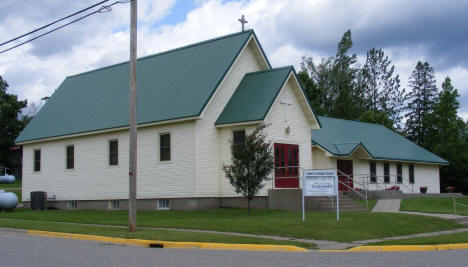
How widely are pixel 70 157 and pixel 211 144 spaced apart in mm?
10775

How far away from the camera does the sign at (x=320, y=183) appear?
2005 cm

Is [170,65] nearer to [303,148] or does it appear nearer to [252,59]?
[252,59]

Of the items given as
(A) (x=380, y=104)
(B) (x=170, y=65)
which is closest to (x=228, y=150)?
(B) (x=170, y=65)

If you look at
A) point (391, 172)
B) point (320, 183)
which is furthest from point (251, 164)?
point (391, 172)

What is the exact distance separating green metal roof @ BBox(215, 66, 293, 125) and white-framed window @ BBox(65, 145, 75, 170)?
10700mm

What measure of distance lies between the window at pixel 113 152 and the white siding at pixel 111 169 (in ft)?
0.83

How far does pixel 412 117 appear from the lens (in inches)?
2965

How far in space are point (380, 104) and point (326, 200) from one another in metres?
53.4

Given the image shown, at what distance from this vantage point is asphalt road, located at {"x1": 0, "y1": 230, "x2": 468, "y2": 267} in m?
11.6

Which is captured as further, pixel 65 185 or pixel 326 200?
pixel 65 185

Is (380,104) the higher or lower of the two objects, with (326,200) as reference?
higher

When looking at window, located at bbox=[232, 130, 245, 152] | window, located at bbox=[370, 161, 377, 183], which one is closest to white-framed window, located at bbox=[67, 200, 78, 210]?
window, located at bbox=[232, 130, 245, 152]

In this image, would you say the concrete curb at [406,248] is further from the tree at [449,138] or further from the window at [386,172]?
the tree at [449,138]

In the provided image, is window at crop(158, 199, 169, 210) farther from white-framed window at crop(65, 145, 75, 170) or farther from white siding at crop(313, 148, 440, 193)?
white siding at crop(313, 148, 440, 193)
